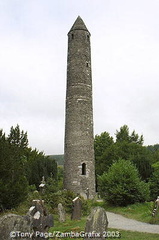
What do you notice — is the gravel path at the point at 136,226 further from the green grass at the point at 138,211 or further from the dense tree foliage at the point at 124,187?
the dense tree foliage at the point at 124,187

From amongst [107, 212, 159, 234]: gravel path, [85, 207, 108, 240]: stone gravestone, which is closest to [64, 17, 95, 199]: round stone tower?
[107, 212, 159, 234]: gravel path

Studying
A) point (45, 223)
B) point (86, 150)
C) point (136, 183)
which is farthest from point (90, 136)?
point (45, 223)

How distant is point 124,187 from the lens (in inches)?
692

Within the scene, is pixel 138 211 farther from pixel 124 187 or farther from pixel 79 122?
pixel 79 122

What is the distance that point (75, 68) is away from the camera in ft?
77.3

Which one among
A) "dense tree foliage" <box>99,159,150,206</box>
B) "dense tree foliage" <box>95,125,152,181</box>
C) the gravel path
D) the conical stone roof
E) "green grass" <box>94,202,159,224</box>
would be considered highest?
the conical stone roof

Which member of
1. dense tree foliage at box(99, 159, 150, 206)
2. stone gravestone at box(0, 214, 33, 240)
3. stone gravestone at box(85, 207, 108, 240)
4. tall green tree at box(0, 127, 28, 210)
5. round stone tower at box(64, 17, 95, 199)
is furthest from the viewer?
round stone tower at box(64, 17, 95, 199)

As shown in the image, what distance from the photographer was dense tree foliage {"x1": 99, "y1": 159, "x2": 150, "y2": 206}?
1748cm

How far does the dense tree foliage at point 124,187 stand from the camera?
57.4ft

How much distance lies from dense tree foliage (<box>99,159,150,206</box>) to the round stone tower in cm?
388

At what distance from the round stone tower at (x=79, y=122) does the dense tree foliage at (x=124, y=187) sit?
3.88m

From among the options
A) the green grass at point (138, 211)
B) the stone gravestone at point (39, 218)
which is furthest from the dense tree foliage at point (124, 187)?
the stone gravestone at point (39, 218)

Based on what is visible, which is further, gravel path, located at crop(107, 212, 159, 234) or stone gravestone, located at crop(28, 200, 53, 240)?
gravel path, located at crop(107, 212, 159, 234)

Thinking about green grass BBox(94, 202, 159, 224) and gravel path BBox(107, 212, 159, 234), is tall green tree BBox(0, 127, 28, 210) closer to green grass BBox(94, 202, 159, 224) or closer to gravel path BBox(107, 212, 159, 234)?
gravel path BBox(107, 212, 159, 234)
